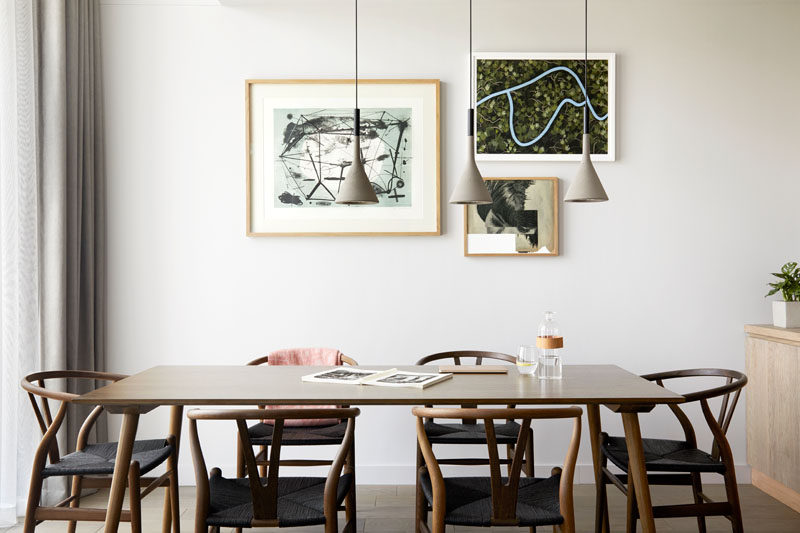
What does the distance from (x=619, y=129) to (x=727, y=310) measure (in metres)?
1.20

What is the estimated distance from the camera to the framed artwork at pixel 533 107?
141 inches

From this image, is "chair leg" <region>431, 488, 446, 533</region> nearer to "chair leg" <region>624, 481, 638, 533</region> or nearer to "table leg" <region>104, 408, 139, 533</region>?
"chair leg" <region>624, 481, 638, 533</region>

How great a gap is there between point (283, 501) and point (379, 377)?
2.08 ft

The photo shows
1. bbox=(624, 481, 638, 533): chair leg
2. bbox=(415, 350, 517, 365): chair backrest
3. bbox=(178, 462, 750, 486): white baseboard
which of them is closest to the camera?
bbox=(624, 481, 638, 533): chair leg

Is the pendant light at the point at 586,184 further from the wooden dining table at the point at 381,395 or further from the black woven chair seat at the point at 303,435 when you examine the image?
the black woven chair seat at the point at 303,435

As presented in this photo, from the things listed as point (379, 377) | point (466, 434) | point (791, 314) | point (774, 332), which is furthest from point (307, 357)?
point (791, 314)

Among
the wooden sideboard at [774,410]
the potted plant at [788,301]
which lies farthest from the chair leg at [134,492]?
the potted plant at [788,301]

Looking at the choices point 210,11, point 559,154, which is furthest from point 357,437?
point 210,11

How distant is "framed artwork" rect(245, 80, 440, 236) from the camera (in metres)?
3.58

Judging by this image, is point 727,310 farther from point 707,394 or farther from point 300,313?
point 300,313

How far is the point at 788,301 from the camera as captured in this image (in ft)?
10.8

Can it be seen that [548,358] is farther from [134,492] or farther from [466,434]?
[134,492]

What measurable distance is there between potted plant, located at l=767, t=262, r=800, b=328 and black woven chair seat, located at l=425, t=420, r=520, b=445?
1.57 metres

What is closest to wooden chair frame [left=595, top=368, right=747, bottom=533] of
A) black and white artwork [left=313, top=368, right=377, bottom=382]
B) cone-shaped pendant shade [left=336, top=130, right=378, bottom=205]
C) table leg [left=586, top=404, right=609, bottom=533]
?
table leg [left=586, top=404, right=609, bottom=533]
